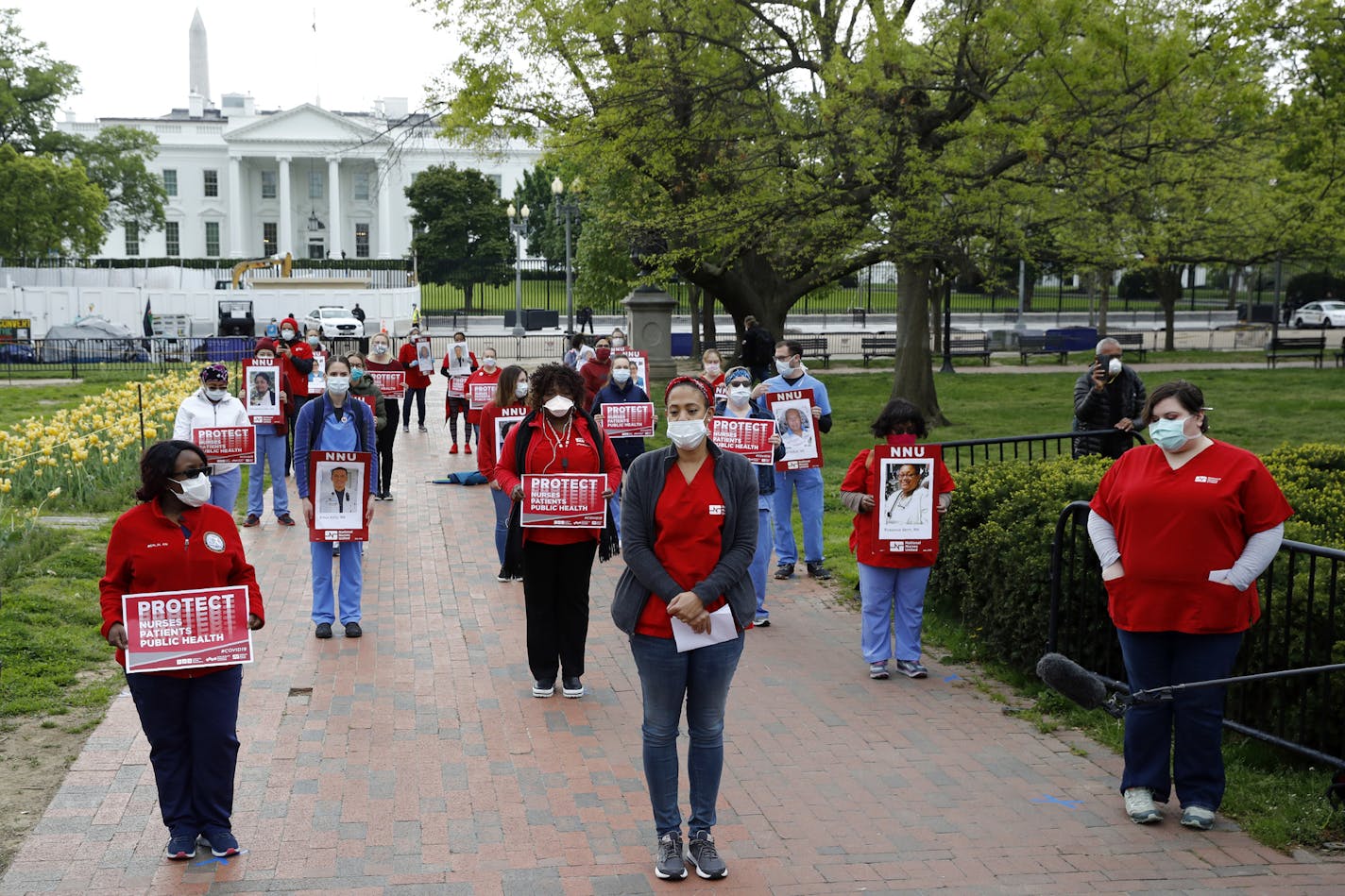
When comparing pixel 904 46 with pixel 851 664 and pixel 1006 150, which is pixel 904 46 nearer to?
pixel 1006 150

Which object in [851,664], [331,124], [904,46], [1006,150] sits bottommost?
[851,664]

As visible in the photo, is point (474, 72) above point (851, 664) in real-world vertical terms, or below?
above

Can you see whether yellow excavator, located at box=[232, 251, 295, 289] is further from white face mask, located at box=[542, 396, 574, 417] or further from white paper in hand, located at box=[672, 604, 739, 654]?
white paper in hand, located at box=[672, 604, 739, 654]

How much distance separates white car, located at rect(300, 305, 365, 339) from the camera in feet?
173

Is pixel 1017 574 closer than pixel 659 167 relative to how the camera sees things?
Yes

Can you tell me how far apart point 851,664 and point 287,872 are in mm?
4254

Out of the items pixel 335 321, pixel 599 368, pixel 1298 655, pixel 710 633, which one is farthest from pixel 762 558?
pixel 335 321

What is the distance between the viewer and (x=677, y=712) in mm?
5355

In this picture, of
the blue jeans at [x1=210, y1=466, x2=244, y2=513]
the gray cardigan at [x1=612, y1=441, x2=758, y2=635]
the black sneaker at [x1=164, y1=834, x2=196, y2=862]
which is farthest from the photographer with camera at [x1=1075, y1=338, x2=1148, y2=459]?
the black sneaker at [x1=164, y1=834, x2=196, y2=862]

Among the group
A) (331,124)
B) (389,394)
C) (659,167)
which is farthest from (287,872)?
(331,124)

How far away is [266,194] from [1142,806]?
10554 centimetres

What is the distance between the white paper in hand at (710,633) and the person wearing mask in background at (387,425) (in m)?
9.67

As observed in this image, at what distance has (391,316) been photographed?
63.6 metres

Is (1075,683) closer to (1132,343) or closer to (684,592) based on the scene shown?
(684,592)
